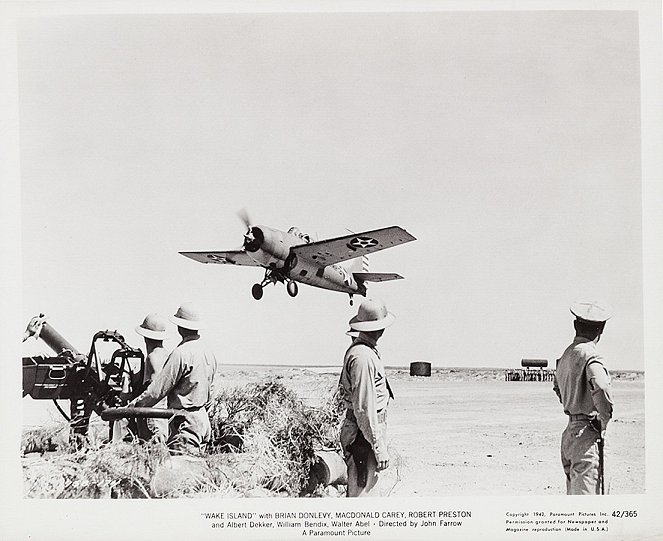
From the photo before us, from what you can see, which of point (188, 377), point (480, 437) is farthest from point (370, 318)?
point (188, 377)

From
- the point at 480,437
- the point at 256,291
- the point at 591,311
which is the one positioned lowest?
the point at 480,437

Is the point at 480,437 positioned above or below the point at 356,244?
below

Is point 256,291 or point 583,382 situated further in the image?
point 256,291

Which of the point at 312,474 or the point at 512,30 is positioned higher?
the point at 512,30

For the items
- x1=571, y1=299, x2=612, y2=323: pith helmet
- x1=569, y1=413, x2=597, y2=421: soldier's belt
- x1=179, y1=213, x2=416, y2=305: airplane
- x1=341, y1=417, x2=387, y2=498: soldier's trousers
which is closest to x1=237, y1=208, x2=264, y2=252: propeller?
x1=179, y1=213, x2=416, y2=305: airplane

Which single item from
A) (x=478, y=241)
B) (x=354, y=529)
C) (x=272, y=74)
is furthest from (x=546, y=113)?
(x=354, y=529)

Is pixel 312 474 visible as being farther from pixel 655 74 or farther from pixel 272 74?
pixel 655 74

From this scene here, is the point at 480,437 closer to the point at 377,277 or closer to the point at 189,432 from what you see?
the point at 377,277
